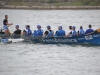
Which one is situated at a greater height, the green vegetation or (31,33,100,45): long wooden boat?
the green vegetation

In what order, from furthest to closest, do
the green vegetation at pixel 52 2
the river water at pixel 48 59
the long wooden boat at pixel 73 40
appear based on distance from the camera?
the green vegetation at pixel 52 2, the long wooden boat at pixel 73 40, the river water at pixel 48 59

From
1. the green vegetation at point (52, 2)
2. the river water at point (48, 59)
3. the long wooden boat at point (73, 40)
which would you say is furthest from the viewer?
the green vegetation at point (52, 2)

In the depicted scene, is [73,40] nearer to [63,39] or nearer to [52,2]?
[63,39]

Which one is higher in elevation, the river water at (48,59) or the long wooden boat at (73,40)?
the long wooden boat at (73,40)

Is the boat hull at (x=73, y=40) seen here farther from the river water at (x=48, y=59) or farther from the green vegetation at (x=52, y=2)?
the green vegetation at (x=52, y=2)

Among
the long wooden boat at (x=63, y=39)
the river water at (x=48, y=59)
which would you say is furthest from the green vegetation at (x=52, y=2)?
the river water at (x=48, y=59)

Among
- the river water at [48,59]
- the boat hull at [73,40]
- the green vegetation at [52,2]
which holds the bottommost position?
the river water at [48,59]

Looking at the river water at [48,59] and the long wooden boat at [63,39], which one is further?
the long wooden boat at [63,39]

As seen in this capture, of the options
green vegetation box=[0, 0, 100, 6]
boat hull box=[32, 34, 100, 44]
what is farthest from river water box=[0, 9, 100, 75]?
green vegetation box=[0, 0, 100, 6]

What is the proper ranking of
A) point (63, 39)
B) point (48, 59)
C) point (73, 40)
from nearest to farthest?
point (48, 59) → point (73, 40) → point (63, 39)

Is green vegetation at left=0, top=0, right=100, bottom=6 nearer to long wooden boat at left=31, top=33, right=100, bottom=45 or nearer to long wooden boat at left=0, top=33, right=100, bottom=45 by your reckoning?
long wooden boat at left=0, top=33, right=100, bottom=45

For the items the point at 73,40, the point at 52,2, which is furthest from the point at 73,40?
the point at 52,2

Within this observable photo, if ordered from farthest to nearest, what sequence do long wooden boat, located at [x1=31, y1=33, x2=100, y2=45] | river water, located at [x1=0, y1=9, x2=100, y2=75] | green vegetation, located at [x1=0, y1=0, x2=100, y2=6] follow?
green vegetation, located at [x1=0, y1=0, x2=100, y2=6] < long wooden boat, located at [x1=31, y1=33, x2=100, y2=45] < river water, located at [x1=0, y1=9, x2=100, y2=75]

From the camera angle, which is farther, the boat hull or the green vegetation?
the green vegetation
